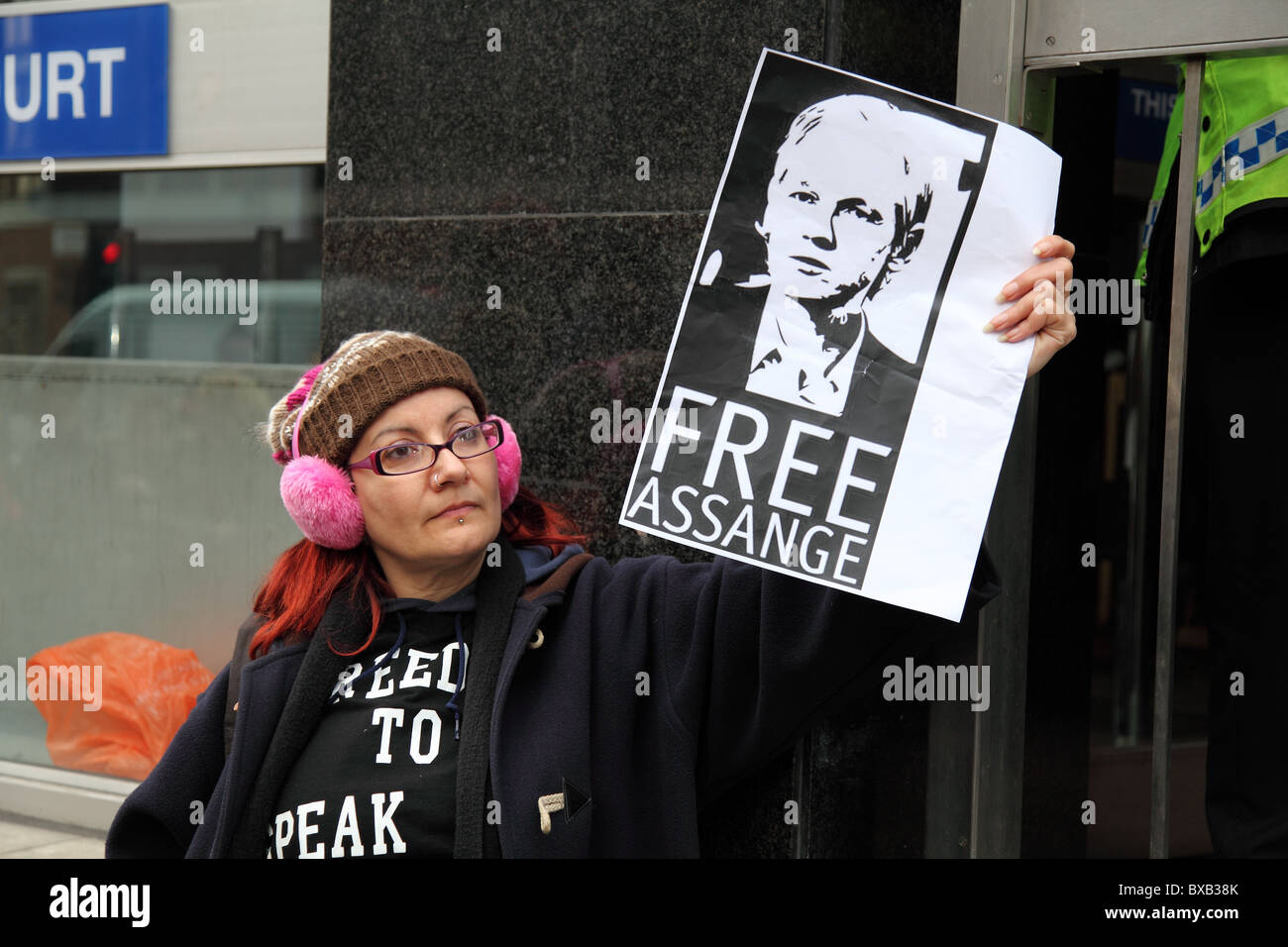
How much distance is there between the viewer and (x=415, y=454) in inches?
120

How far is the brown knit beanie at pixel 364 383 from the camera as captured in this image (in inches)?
121

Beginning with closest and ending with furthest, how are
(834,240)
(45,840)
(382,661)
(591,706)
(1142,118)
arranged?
(834,240), (591,706), (382,661), (45,840), (1142,118)

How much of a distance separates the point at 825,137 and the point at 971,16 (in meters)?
1.24

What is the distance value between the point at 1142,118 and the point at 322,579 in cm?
446

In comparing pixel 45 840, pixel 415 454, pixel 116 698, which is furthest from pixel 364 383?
pixel 45 840

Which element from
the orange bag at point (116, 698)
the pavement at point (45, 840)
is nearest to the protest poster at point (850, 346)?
the orange bag at point (116, 698)

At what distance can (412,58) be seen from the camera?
170 inches

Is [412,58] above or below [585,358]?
above

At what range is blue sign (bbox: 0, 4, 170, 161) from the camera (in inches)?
214

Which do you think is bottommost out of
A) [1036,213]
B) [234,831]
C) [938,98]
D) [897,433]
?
[234,831]

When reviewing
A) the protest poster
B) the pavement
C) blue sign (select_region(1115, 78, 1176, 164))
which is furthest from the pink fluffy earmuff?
blue sign (select_region(1115, 78, 1176, 164))

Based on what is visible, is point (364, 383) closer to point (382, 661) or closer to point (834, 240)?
point (382, 661)

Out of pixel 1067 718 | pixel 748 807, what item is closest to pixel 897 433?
pixel 748 807

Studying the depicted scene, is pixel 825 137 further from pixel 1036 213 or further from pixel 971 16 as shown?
pixel 971 16
